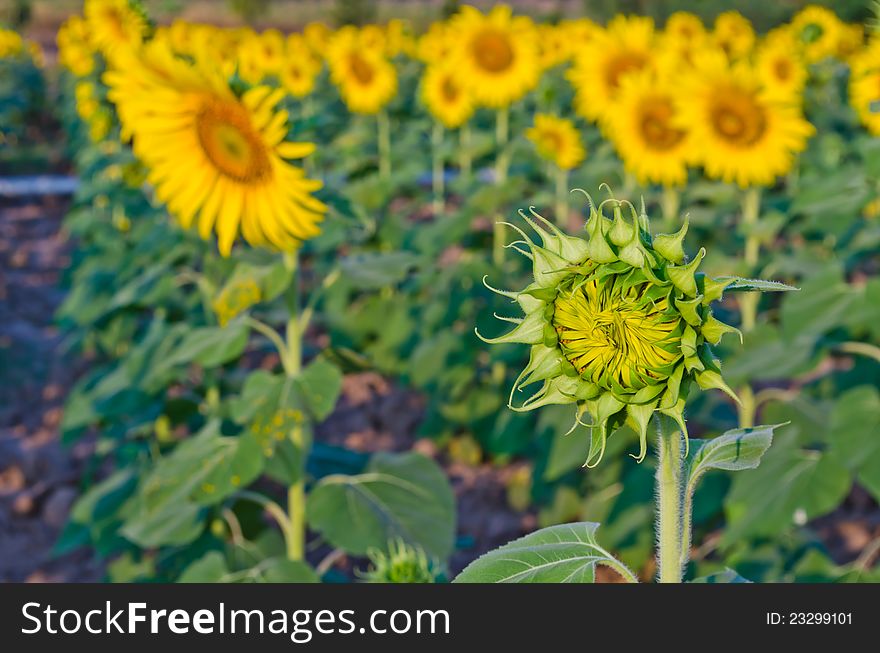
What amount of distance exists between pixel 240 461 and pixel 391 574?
91cm

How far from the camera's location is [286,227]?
2.57 metres

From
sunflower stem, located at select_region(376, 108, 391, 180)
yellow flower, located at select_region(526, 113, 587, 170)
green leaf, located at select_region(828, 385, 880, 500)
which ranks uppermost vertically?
sunflower stem, located at select_region(376, 108, 391, 180)

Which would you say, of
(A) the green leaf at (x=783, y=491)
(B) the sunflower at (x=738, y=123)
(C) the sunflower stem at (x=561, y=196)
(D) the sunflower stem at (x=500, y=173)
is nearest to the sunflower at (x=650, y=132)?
(B) the sunflower at (x=738, y=123)

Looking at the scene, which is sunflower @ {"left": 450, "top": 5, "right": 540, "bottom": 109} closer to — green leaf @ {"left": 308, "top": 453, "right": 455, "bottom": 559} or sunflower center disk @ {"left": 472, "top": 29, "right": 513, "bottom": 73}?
sunflower center disk @ {"left": 472, "top": 29, "right": 513, "bottom": 73}

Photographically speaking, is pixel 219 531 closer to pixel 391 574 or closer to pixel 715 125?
pixel 391 574

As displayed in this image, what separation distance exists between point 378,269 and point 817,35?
334 cm

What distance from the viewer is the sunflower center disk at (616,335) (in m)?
0.92

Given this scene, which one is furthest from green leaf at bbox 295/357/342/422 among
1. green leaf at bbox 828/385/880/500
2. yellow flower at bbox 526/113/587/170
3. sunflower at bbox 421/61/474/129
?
sunflower at bbox 421/61/474/129

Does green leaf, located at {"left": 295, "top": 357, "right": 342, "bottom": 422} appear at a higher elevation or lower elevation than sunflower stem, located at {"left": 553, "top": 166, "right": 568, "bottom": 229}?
lower

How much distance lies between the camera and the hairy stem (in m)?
1.07

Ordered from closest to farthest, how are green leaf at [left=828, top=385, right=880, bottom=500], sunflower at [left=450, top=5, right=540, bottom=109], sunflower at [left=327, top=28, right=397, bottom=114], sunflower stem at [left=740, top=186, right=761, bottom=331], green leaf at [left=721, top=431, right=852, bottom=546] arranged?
green leaf at [left=828, top=385, right=880, bottom=500] < green leaf at [left=721, top=431, right=852, bottom=546] < sunflower stem at [left=740, top=186, right=761, bottom=331] < sunflower at [left=450, top=5, right=540, bottom=109] < sunflower at [left=327, top=28, right=397, bottom=114]

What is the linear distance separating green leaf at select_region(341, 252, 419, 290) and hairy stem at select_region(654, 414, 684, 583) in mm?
1628

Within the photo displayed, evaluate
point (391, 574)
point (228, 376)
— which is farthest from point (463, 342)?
point (391, 574)

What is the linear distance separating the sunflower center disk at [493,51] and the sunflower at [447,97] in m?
0.28
